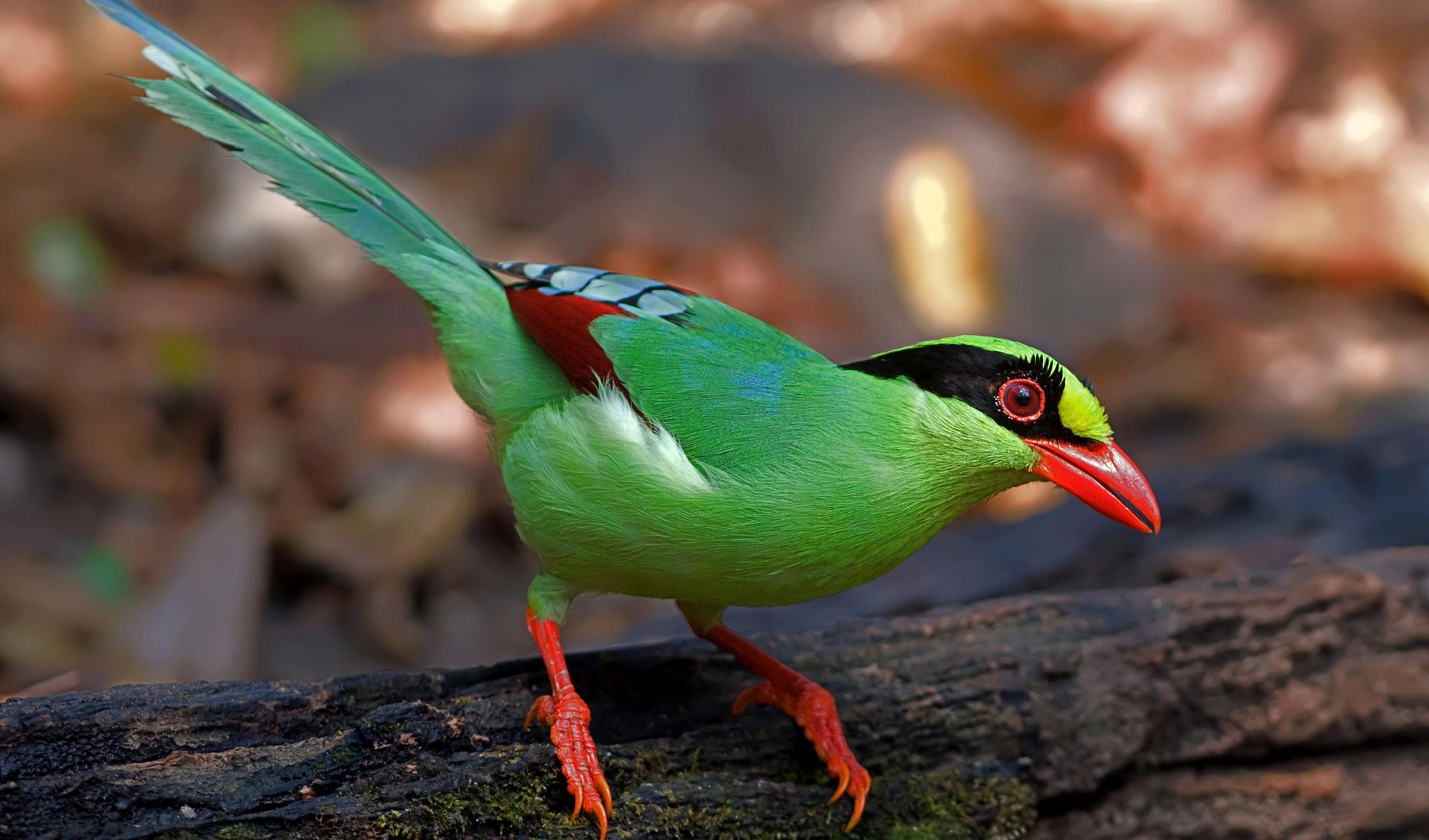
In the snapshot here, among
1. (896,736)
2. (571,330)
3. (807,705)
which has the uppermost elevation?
(571,330)

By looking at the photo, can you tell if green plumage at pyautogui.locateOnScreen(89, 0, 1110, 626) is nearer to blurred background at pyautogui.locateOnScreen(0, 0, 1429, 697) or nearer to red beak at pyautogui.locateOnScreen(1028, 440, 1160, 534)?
red beak at pyautogui.locateOnScreen(1028, 440, 1160, 534)

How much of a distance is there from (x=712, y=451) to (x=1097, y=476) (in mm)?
938

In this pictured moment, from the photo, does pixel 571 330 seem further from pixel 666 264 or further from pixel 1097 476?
pixel 666 264

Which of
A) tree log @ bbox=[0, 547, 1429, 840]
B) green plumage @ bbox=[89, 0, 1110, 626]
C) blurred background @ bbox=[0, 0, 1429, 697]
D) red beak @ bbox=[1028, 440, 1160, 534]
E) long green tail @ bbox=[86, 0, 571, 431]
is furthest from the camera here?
blurred background @ bbox=[0, 0, 1429, 697]

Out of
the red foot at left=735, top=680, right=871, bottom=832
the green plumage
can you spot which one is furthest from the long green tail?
the red foot at left=735, top=680, right=871, bottom=832

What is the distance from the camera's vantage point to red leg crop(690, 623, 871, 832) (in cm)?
331

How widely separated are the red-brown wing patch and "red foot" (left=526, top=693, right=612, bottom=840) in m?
0.80

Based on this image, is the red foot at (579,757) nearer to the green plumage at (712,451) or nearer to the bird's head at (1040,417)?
the green plumage at (712,451)

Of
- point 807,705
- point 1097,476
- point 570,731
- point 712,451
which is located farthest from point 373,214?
point 1097,476

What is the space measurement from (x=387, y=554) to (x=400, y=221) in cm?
333

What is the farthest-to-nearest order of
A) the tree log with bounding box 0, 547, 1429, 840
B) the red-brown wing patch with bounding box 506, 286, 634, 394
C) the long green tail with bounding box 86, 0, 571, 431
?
the long green tail with bounding box 86, 0, 571, 431 < the red-brown wing patch with bounding box 506, 286, 634, 394 < the tree log with bounding box 0, 547, 1429, 840

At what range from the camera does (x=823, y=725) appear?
3.39m

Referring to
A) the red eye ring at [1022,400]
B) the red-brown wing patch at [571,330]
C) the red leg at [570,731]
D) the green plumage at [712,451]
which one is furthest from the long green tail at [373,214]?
the red eye ring at [1022,400]

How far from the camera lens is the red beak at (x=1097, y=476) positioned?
9.71ft
